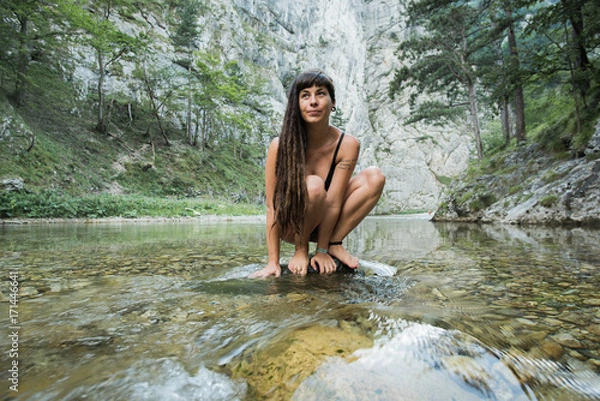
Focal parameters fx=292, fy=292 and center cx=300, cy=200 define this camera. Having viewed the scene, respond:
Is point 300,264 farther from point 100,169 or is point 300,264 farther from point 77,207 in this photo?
point 100,169

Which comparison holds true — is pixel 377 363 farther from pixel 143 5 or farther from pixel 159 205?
pixel 143 5

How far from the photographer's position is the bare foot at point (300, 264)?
177 cm

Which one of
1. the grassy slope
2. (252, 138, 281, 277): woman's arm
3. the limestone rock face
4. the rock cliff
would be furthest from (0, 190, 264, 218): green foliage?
the limestone rock face

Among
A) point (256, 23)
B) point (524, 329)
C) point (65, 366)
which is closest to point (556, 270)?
point (524, 329)

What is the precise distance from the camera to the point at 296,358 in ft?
2.17

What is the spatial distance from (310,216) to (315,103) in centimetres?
68

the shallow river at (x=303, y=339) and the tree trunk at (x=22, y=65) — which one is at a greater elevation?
the tree trunk at (x=22, y=65)

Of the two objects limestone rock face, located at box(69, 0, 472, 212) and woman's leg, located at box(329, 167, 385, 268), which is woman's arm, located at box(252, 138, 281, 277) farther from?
limestone rock face, located at box(69, 0, 472, 212)

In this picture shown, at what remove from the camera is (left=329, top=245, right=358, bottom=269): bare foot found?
6.25 feet

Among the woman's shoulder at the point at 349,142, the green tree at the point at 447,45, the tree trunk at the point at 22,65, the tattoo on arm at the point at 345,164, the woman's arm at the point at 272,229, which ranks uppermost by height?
the green tree at the point at 447,45

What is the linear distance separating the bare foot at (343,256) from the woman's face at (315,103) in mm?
876

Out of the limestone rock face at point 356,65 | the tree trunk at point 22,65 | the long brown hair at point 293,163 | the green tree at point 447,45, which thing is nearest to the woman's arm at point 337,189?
the long brown hair at point 293,163

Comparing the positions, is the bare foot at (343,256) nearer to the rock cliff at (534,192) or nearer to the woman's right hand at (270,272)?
the woman's right hand at (270,272)

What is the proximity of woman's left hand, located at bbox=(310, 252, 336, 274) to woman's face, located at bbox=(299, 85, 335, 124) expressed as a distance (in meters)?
0.86
